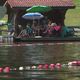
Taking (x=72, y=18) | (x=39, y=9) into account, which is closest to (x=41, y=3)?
(x=39, y=9)

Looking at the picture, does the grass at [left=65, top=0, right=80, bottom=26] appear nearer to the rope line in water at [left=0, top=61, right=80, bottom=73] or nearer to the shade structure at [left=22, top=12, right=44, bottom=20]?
the shade structure at [left=22, top=12, right=44, bottom=20]

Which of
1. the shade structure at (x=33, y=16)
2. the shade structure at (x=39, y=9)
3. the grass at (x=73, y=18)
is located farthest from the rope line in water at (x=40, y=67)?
the grass at (x=73, y=18)

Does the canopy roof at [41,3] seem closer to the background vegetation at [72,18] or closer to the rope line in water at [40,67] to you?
the rope line in water at [40,67]

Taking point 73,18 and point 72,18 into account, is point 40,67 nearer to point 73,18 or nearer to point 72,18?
point 72,18

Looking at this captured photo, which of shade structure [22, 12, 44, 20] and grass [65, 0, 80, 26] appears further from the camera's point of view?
grass [65, 0, 80, 26]

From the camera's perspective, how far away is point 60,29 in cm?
3841

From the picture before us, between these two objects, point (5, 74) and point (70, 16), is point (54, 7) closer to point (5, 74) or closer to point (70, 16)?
point (5, 74)

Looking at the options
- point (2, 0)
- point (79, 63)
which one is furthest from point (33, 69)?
point (2, 0)

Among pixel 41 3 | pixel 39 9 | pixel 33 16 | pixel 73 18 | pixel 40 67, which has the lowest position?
pixel 73 18

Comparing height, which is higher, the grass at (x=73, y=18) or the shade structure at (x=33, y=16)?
the shade structure at (x=33, y=16)

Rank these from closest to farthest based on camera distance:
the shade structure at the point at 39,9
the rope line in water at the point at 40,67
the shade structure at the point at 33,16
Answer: the rope line in water at the point at 40,67, the shade structure at the point at 39,9, the shade structure at the point at 33,16

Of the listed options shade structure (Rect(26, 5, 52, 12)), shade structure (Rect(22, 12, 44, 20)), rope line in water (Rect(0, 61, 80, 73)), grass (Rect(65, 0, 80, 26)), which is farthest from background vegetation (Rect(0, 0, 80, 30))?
rope line in water (Rect(0, 61, 80, 73))

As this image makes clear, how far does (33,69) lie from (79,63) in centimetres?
243

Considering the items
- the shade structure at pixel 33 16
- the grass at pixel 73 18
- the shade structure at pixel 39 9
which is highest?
the shade structure at pixel 39 9
